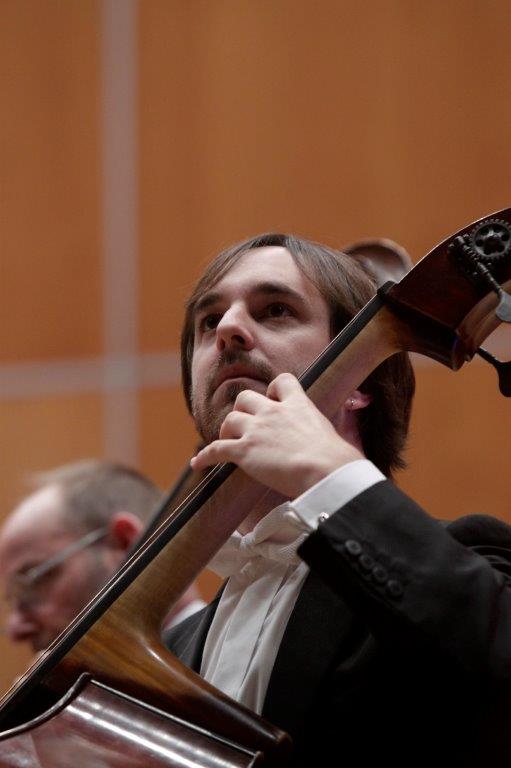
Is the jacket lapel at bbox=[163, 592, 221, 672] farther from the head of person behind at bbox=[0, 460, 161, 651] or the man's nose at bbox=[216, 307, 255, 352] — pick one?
the head of person behind at bbox=[0, 460, 161, 651]

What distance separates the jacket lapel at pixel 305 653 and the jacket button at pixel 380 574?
191 mm

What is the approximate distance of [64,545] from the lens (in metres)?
2.54

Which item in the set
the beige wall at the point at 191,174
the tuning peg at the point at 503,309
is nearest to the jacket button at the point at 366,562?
the tuning peg at the point at 503,309

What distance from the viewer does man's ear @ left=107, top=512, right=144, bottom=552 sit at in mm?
2518

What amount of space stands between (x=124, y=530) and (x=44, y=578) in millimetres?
205

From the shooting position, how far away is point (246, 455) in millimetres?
1052

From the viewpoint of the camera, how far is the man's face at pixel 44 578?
2504 mm

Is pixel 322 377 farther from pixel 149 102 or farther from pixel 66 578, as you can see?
pixel 149 102

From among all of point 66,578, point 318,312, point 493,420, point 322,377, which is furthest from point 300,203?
point 322,377

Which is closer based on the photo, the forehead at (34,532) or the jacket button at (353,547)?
the jacket button at (353,547)

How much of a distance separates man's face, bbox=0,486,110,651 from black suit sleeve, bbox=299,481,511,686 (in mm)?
1574

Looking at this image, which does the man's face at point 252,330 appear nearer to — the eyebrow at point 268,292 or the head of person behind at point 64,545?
the eyebrow at point 268,292

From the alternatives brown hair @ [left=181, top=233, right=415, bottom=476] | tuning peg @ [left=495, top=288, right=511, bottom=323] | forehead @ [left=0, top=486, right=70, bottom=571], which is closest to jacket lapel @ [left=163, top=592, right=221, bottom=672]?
brown hair @ [left=181, top=233, right=415, bottom=476]

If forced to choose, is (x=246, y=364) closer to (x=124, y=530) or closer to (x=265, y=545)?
(x=265, y=545)
